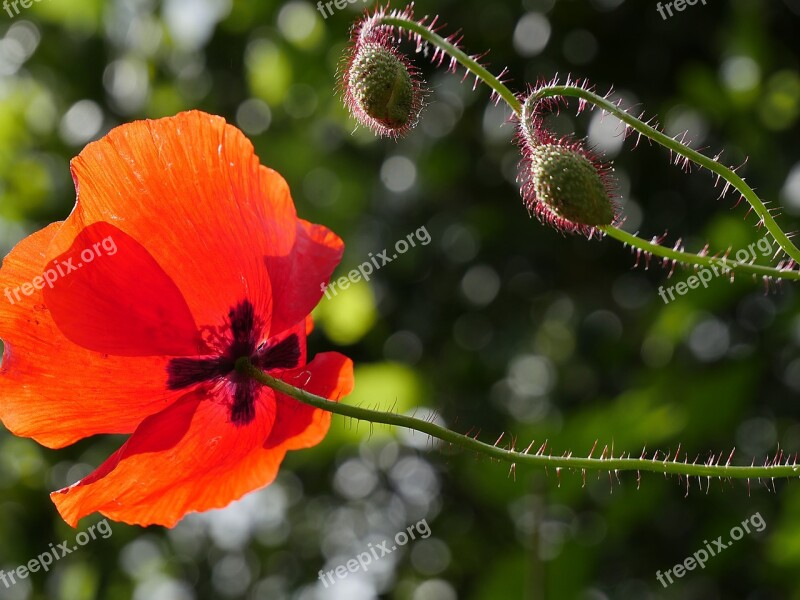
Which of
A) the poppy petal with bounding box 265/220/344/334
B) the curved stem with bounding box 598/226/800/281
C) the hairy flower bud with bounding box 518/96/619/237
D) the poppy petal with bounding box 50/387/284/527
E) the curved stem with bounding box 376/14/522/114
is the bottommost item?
the poppy petal with bounding box 50/387/284/527

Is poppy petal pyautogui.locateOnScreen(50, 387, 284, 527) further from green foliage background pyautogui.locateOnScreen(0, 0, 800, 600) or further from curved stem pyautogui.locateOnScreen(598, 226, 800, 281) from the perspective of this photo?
green foliage background pyautogui.locateOnScreen(0, 0, 800, 600)

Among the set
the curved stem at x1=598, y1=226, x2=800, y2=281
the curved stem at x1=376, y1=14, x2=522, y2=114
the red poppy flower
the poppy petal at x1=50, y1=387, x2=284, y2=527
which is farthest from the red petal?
the curved stem at x1=598, y1=226, x2=800, y2=281

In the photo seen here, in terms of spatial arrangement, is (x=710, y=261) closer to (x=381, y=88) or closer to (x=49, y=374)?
(x=381, y=88)

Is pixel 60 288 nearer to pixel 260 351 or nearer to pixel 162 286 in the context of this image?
pixel 162 286

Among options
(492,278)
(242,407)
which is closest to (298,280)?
(242,407)

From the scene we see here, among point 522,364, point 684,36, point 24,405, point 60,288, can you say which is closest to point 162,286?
point 60,288

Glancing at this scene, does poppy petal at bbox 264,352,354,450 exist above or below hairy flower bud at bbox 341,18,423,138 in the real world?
below
